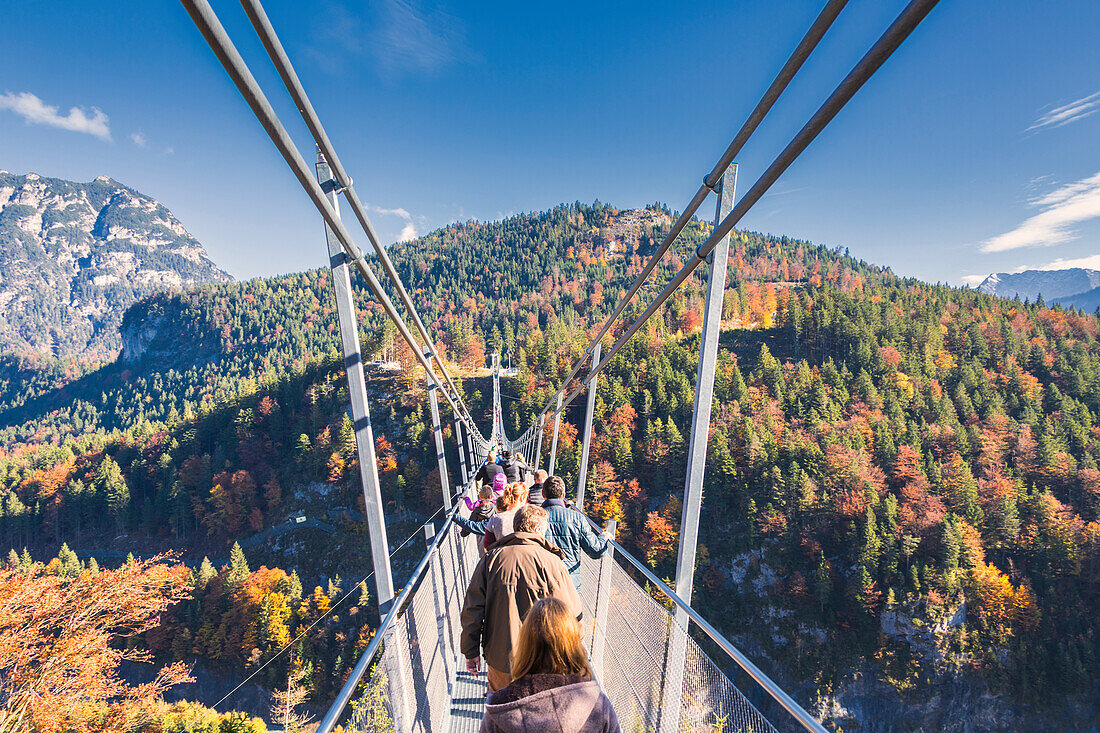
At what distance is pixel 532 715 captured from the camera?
992mm

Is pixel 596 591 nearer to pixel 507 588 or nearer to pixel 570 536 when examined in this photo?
pixel 570 536

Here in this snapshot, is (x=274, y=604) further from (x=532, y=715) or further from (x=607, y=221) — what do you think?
(x=607, y=221)

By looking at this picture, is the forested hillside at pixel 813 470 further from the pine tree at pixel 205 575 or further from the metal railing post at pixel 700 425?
the metal railing post at pixel 700 425

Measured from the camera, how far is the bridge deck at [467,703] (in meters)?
2.82

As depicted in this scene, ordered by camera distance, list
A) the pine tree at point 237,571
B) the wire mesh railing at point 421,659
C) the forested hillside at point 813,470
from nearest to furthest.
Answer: the wire mesh railing at point 421,659
the pine tree at point 237,571
the forested hillside at point 813,470

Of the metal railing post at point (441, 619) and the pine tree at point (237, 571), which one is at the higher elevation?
the metal railing post at point (441, 619)

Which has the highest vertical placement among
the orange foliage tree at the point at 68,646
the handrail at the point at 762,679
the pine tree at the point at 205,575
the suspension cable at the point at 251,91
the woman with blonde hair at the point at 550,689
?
the suspension cable at the point at 251,91

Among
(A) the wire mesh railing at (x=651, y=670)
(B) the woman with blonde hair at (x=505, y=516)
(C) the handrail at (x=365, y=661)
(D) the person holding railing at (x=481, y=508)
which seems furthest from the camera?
(D) the person holding railing at (x=481, y=508)

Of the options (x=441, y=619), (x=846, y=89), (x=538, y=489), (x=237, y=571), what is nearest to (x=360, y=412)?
(x=441, y=619)

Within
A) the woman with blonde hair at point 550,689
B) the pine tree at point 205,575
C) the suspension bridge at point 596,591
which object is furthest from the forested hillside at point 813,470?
the woman with blonde hair at point 550,689

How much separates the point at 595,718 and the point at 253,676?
47.8 metres

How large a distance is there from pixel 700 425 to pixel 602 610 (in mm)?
1389

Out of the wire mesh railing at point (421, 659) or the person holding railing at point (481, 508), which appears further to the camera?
the person holding railing at point (481, 508)

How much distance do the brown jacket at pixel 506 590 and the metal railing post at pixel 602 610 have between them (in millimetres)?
1162
